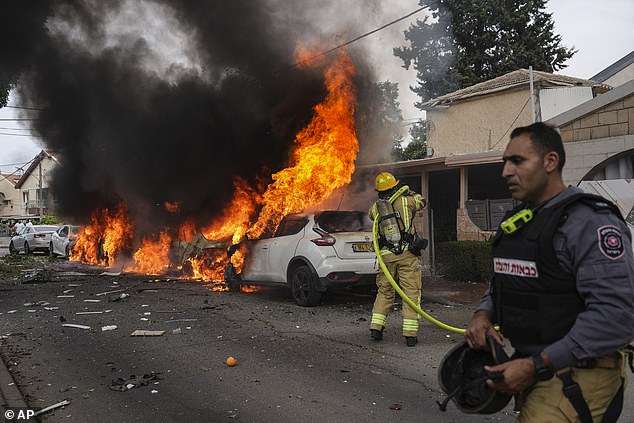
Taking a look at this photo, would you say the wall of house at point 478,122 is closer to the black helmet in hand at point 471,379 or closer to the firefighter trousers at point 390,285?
the firefighter trousers at point 390,285

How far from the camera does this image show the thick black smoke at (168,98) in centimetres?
1435

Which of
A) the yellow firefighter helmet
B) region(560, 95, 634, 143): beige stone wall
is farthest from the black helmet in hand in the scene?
region(560, 95, 634, 143): beige stone wall

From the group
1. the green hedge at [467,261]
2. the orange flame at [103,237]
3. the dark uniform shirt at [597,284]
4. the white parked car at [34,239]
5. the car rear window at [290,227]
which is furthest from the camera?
the white parked car at [34,239]

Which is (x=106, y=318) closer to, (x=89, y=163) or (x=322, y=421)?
(x=322, y=421)

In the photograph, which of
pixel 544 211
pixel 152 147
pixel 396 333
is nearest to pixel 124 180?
pixel 152 147

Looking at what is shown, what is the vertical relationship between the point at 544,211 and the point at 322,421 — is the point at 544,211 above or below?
above

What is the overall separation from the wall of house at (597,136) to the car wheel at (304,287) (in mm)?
5135

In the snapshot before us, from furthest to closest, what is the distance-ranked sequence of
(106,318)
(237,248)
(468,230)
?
(468,230), (237,248), (106,318)

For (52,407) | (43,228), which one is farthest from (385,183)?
(43,228)

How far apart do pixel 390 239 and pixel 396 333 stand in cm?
132

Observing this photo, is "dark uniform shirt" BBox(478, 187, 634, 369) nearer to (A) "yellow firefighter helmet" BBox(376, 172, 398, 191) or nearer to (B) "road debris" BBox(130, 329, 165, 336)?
(A) "yellow firefighter helmet" BBox(376, 172, 398, 191)

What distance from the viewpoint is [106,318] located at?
8367 mm

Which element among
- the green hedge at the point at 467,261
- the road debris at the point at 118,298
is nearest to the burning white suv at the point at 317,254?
the road debris at the point at 118,298

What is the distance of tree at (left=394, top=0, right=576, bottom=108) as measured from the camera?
28.1m
